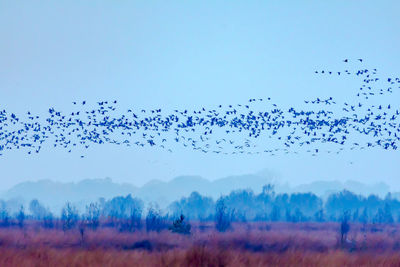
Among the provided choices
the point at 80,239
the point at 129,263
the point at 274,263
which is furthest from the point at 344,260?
the point at 80,239

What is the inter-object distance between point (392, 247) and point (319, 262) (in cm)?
1090

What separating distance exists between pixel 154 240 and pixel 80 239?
131 inches

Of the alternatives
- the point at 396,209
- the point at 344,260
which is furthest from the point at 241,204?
the point at 344,260

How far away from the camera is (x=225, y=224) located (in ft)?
115

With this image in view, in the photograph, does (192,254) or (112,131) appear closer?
(192,254)

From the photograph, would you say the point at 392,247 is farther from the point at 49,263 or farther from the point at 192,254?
the point at 49,263

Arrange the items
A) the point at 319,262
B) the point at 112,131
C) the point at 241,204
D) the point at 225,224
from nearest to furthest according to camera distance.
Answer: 1. the point at 319,262
2. the point at 112,131
3. the point at 225,224
4. the point at 241,204

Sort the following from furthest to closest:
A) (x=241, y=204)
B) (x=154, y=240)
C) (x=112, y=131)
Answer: (x=241, y=204) → (x=154, y=240) → (x=112, y=131)

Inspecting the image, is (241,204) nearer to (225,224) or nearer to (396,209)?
(396,209)

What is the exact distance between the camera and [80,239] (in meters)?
26.8

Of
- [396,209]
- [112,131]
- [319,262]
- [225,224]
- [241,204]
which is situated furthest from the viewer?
[241,204]

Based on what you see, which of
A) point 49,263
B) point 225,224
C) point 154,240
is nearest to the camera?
point 49,263

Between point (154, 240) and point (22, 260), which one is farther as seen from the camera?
point (154, 240)

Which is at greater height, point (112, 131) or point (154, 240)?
point (112, 131)
